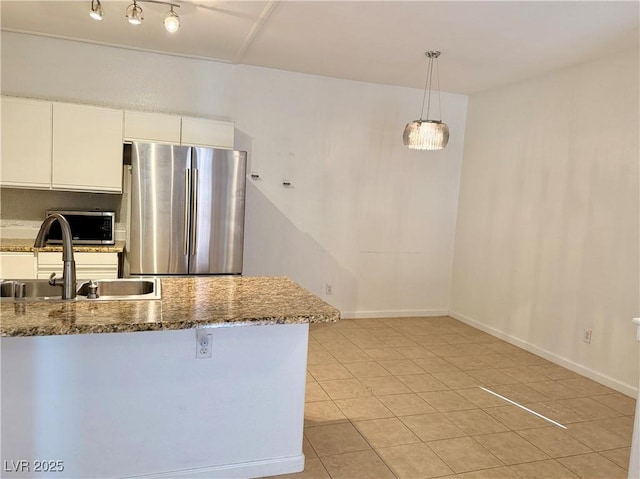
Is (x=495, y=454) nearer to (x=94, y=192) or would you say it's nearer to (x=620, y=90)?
(x=620, y=90)

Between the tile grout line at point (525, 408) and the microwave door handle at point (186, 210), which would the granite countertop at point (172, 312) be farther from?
the tile grout line at point (525, 408)

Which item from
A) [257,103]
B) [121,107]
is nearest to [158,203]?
[121,107]

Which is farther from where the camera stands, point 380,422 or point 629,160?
point 629,160

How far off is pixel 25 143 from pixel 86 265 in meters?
1.05

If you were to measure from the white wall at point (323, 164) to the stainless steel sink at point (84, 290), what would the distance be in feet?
7.90

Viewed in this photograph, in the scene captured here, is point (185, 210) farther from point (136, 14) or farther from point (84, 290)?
point (84, 290)

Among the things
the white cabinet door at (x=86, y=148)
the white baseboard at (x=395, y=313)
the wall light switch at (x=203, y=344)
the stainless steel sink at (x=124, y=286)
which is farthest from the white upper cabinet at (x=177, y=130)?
the wall light switch at (x=203, y=344)

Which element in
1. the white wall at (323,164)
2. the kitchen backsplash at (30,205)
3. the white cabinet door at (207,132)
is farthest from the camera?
the white wall at (323,164)

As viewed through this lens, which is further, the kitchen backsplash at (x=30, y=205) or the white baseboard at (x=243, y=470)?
the kitchen backsplash at (x=30, y=205)

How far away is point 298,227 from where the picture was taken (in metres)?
4.99

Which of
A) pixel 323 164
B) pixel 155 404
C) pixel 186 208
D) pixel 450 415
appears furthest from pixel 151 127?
pixel 450 415

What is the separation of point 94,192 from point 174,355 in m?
2.40

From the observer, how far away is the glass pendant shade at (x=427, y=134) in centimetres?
385

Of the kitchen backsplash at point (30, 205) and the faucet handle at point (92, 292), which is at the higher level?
the kitchen backsplash at point (30, 205)
